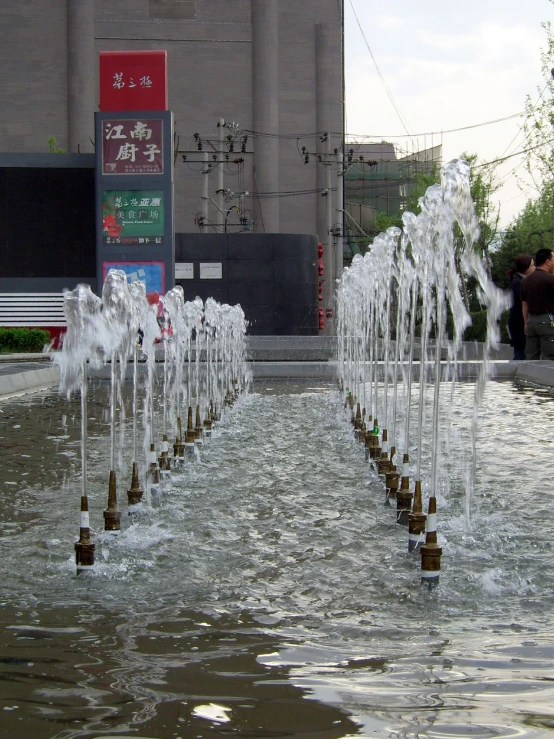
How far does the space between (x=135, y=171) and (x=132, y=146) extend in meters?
0.63

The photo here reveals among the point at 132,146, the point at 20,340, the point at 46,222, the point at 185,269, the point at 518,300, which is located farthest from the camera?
the point at 185,269

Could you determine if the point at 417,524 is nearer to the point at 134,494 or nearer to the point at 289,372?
the point at 134,494

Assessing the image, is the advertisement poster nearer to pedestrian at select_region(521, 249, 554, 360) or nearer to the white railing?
the white railing

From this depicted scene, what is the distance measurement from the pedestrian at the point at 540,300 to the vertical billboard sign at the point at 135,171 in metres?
15.1

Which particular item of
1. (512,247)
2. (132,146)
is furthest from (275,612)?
(512,247)

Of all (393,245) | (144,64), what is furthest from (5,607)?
(144,64)

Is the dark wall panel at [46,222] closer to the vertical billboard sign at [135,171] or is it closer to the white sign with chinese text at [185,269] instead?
the vertical billboard sign at [135,171]

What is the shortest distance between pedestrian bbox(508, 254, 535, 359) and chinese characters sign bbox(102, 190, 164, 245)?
42.4ft

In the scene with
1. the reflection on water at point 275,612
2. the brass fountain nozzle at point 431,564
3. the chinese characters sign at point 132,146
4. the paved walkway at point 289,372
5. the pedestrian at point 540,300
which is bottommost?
the reflection on water at point 275,612

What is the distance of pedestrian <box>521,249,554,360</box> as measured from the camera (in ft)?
46.7

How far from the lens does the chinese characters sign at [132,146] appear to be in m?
28.7

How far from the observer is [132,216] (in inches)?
1144

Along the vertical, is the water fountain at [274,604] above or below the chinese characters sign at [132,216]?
below

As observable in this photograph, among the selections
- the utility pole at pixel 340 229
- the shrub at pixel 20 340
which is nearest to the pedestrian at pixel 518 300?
the shrub at pixel 20 340
